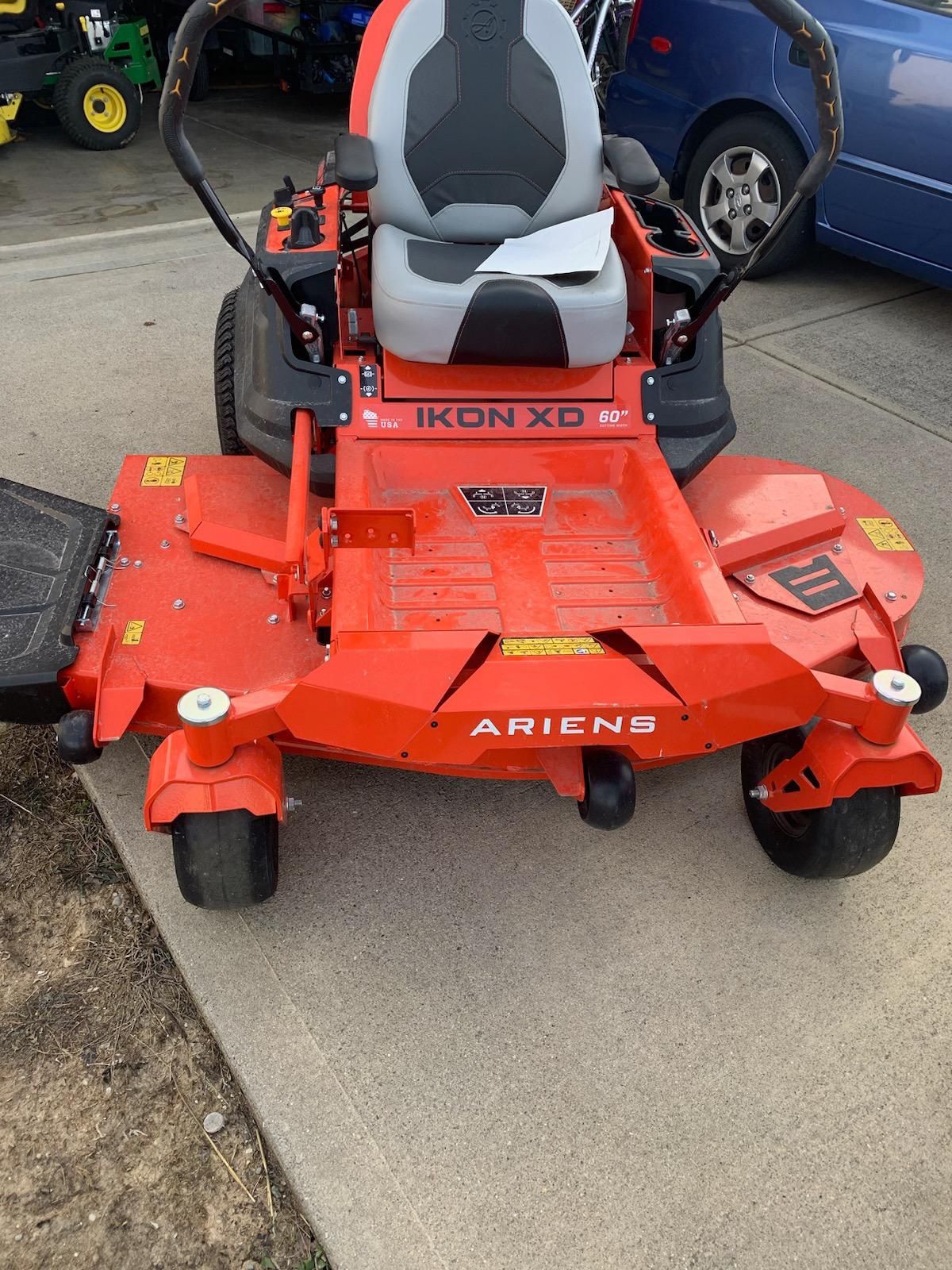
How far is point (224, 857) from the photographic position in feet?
6.34

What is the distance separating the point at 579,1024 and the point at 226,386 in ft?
6.83

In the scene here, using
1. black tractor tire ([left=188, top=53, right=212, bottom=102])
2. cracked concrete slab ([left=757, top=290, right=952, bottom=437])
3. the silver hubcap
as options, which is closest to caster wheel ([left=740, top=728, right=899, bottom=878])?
cracked concrete slab ([left=757, top=290, right=952, bottom=437])

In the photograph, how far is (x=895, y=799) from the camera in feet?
6.70

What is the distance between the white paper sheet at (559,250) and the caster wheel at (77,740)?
1485mm

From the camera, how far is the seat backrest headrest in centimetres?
281

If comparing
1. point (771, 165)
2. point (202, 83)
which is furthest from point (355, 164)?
point (202, 83)

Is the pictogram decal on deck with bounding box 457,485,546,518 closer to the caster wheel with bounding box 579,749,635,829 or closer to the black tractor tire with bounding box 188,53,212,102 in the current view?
the caster wheel with bounding box 579,749,635,829

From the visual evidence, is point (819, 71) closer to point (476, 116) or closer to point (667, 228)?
point (667, 228)

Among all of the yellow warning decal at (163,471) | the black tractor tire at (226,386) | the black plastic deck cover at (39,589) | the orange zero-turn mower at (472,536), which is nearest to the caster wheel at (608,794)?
the orange zero-turn mower at (472,536)

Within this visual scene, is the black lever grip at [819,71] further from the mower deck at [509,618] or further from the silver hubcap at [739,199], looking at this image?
the silver hubcap at [739,199]

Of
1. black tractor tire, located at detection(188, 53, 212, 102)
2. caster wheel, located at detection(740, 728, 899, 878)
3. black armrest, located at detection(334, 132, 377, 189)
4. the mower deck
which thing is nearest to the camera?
the mower deck

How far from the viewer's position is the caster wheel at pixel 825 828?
204 cm

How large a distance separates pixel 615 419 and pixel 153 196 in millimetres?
4552

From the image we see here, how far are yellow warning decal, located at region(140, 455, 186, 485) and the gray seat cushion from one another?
69 cm
